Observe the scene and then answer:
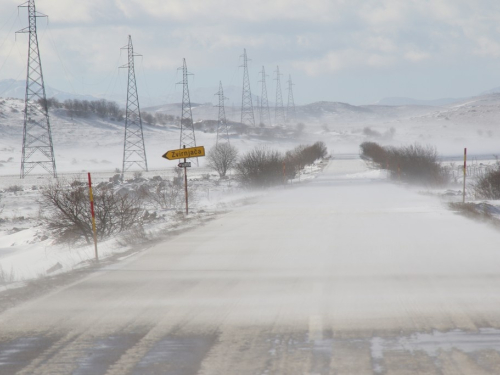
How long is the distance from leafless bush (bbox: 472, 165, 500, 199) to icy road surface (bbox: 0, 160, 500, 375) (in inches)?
645

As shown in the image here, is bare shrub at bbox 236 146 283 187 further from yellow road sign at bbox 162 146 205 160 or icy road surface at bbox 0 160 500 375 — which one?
icy road surface at bbox 0 160 500 375

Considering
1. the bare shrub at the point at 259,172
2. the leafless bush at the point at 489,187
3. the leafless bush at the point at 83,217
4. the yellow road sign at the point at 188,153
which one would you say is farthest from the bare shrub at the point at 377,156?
the leafless bush at the point at 83,217

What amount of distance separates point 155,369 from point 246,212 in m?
15.9

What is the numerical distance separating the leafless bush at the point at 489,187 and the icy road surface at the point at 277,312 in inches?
645

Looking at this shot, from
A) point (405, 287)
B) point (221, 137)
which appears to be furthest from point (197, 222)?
Result: point (221, 137)

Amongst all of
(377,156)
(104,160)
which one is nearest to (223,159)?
(377,156)

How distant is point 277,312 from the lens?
25.5 ft

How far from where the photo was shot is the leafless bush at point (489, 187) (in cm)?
2947

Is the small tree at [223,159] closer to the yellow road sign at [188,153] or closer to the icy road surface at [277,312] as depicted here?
the yellow road sign at [188,153]

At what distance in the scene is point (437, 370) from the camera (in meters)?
5.61

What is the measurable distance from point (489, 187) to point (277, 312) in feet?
79.5

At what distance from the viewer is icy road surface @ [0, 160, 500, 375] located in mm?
5980

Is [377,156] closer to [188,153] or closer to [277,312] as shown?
[188,153]

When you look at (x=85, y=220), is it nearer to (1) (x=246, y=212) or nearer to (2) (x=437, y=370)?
(1) (x=246, y=212)
